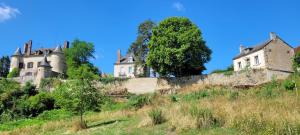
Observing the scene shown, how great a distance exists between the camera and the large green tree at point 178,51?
40.0 m

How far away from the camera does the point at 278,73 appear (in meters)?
37.1

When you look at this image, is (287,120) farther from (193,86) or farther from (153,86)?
(153,86)

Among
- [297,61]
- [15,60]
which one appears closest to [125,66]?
[15,60]

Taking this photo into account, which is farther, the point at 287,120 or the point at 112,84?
the point at 112,84

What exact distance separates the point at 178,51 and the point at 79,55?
2676 centimetres

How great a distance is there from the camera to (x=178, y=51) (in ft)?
130

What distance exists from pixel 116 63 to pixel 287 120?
52.2 metres

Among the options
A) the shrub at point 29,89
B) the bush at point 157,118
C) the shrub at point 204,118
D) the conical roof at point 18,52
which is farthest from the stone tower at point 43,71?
the shrub at point 204,118

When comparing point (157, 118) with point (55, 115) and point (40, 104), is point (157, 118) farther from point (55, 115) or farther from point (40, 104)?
A: point (40, 104)

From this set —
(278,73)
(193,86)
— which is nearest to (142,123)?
(193,86)

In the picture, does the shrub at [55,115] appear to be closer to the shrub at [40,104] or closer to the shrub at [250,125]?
the shrub at [40,104]

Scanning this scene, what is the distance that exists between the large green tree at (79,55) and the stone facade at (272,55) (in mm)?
27855

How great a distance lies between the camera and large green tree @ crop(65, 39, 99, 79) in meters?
59.4

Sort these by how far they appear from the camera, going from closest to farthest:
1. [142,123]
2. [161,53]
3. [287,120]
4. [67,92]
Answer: [287,120] < [142,123] < [67,92] < [161,53]
